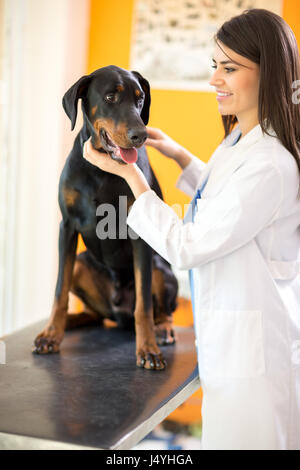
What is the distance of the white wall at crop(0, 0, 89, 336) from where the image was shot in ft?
11.1

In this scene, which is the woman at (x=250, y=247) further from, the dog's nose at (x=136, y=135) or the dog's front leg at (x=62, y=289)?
the dog's front leg at (x=62, y=289)

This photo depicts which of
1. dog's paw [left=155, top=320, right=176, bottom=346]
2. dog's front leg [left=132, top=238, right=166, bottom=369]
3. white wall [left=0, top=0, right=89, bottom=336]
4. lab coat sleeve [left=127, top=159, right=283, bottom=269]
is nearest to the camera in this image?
lab coat sleeve [left=127, top=159, right=283, bottom=269]

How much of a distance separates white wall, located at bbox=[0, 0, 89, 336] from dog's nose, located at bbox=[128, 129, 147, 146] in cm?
212

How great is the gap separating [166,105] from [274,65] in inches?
88.0

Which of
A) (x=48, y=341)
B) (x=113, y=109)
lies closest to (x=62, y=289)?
(x=48, y=341)

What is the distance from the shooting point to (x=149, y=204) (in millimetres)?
1364

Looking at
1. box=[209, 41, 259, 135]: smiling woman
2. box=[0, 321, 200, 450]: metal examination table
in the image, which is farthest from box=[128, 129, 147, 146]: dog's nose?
box=[0, 321, 200, 450]: metal examination table

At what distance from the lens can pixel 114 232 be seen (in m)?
1.63

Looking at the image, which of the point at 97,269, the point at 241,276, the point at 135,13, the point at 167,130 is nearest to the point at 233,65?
the point at 241,276

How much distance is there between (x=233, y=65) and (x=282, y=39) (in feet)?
0.44

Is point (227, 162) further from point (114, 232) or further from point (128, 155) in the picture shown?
point (114, 232)

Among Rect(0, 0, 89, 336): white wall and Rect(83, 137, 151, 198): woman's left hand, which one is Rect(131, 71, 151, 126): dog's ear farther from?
Rect(0, 0, 89, 336): white wall

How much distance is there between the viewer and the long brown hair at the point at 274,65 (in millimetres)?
1301
